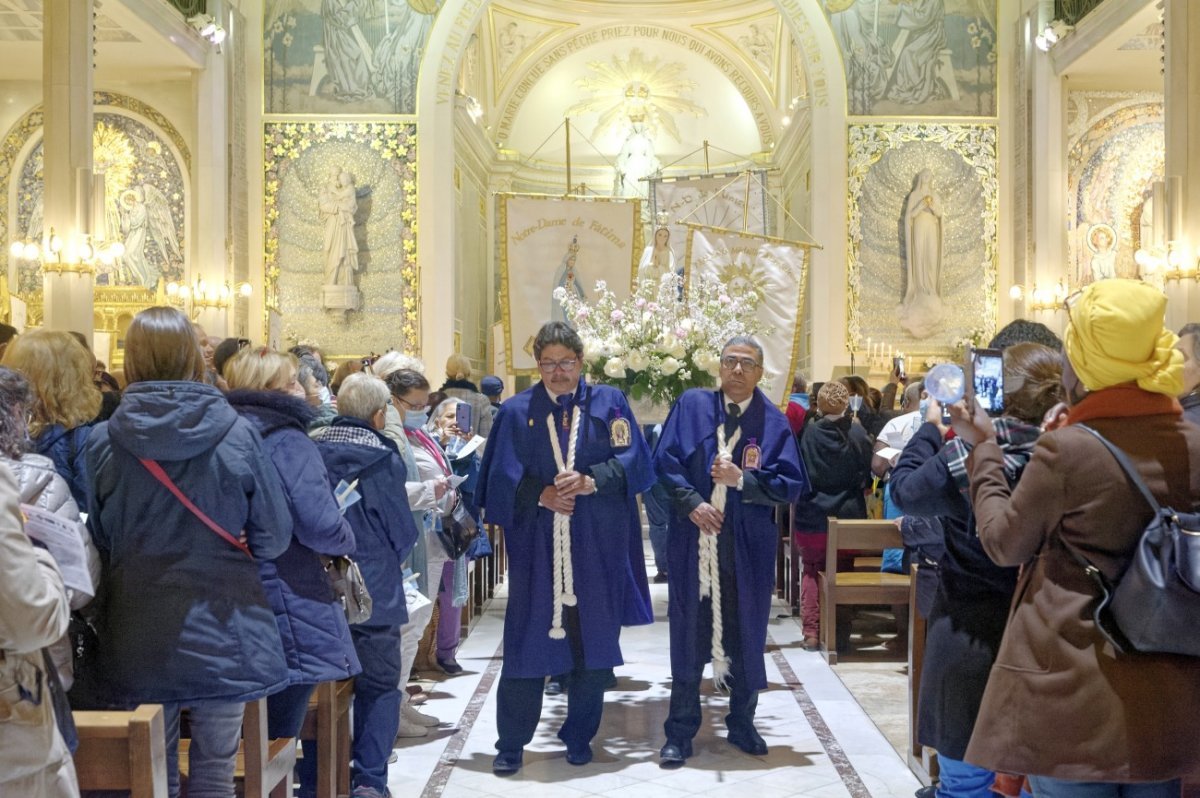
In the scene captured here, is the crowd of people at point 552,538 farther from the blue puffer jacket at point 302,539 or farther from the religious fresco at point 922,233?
the religious fresco at point 922,233

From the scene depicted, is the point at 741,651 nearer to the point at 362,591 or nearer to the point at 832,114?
the point at 362,591

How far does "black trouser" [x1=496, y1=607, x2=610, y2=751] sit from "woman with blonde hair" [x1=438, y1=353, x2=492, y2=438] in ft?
12.8

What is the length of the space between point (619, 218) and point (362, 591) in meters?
10.5

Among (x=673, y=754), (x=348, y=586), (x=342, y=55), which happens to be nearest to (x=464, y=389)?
→ (x=673, y=754)

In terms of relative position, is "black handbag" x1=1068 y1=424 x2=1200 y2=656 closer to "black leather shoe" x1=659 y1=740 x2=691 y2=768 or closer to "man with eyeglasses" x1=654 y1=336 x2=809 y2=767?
"man with eyeglasses" x1=654 y1=336 x2=809 y2=767

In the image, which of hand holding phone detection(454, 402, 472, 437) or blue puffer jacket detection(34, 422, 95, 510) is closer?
blue puffer jacket detection(34, 422, 95, 510)

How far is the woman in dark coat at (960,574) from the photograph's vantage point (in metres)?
3.37

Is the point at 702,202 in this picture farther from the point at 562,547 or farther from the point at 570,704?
the point at 570,704

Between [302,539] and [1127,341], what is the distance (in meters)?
2.31

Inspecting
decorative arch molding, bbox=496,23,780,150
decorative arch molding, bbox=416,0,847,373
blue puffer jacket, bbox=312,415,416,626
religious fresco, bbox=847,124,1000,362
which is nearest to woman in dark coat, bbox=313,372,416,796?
blue puffer jacket, bbox=312,415,416,626

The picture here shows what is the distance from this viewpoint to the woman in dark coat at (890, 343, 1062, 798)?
337 centimetres

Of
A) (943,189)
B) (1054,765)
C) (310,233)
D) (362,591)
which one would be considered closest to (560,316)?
(310,233)

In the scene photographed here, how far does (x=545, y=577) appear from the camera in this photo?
5.36m

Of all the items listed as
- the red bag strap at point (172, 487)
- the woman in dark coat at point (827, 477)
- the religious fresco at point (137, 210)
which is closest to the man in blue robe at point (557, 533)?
the red bag strap at point (172, 487)
